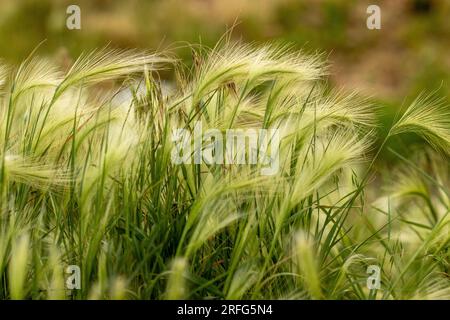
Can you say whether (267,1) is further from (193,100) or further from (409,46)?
(193,100)

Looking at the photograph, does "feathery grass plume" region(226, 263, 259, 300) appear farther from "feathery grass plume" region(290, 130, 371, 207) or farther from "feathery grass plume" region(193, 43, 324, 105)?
"feathery grass plume" region(193, 43, 324, 105)

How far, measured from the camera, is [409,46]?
22.1ft

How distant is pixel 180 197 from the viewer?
97.7 inches

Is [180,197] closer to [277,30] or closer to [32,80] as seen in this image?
[32,80]

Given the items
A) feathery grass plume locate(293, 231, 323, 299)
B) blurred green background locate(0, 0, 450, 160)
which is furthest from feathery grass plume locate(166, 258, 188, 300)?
blurred green background locate(0, 0, 450, 160)

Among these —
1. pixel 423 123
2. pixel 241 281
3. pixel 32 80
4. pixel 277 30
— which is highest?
pixel 277 30

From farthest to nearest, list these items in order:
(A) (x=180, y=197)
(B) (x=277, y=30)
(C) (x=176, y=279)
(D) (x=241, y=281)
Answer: (B) (x=277, y=30), (A) (x=180, y=197), (D) (x=241, y=281), (C) (x=176, y=279)

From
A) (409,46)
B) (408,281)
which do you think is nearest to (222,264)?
(408,281)

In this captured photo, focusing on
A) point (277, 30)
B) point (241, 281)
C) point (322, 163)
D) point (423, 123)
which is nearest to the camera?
point (241, 281)

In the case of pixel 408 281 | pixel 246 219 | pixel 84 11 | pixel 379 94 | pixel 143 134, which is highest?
pixel 84 11

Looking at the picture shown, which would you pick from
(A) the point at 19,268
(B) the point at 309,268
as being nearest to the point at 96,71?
(A) the point at 19,268

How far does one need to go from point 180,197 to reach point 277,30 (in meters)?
4.43

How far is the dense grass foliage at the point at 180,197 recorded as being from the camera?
226 centimetres

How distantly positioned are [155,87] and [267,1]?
453 centimetres
